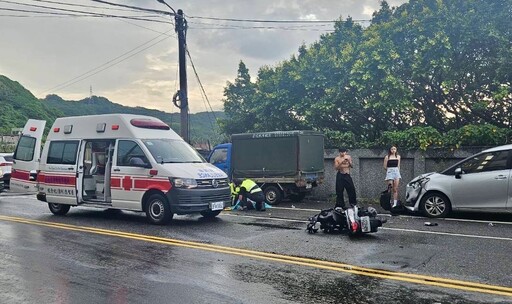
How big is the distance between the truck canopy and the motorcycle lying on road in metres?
5.18

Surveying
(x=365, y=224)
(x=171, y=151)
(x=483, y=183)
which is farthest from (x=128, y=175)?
(x=483, y=183)

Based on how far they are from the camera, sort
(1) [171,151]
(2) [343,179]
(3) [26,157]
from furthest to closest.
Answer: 1. (3) [26,157]
2. (2) [343,179]
3. (1) [171,151]

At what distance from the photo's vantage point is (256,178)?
14.6 metres

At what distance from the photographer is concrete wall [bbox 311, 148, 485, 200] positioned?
1370 centimetres

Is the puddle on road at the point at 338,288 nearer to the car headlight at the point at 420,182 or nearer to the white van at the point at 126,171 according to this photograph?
the white van at the point at 126,171

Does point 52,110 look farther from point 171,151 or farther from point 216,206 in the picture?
point 216,206

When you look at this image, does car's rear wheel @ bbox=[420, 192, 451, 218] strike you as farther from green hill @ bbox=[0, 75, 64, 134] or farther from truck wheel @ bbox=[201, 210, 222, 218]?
green hill @ bbox=[0, 75, 64, 134]

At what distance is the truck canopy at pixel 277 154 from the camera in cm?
1398

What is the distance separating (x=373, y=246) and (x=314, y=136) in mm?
7473

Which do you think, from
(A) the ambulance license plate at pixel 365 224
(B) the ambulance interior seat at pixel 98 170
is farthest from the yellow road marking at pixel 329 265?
(B) the ambulance interior seat at pixel 98 170

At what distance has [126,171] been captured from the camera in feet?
33.2

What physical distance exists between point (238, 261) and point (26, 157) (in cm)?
1113

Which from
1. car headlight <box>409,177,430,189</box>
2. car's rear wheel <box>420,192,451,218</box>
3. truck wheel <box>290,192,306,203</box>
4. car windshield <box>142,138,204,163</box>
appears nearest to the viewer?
car windshield <box>142,138,204,163</box>

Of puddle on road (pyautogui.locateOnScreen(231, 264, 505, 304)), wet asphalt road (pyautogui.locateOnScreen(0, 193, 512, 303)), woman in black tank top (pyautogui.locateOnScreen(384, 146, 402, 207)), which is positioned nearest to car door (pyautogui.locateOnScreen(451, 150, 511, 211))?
wet asphalt road (pyautogui.locateOnScreen(0, 193, 512, 303))
